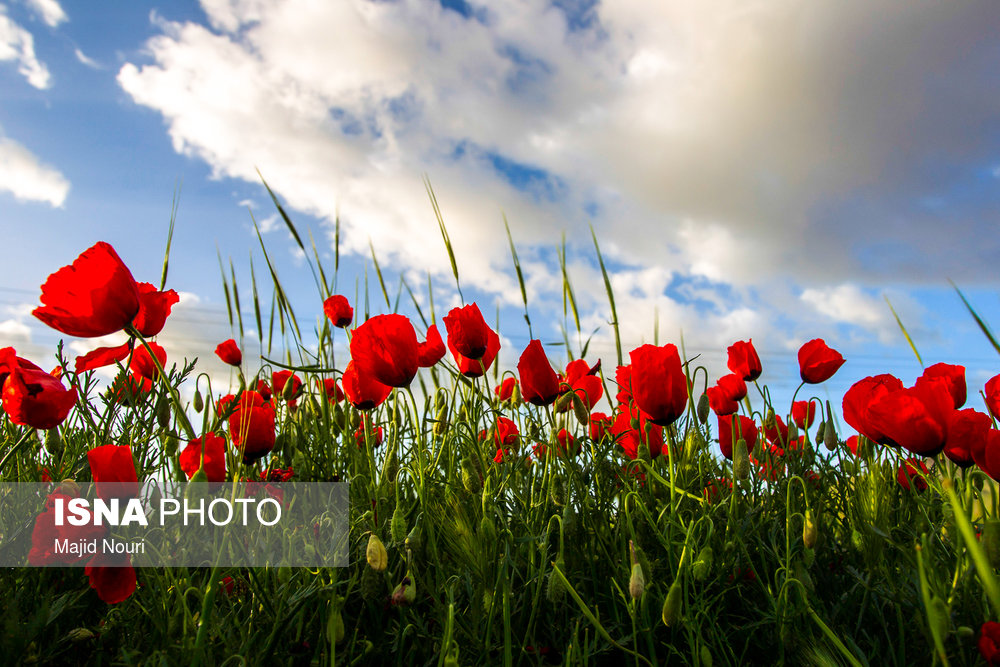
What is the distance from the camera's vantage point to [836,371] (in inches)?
90.3

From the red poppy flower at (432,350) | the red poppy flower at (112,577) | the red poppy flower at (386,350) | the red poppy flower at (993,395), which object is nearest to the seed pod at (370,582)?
the red poppy flower at (112,577)

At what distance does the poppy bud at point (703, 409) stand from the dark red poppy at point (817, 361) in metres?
0.49

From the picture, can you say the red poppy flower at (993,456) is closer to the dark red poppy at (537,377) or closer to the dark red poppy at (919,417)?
the dark red poppy at (919,417)

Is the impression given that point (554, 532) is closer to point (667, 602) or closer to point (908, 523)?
point (667, 602)

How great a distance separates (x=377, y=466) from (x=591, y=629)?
93cm

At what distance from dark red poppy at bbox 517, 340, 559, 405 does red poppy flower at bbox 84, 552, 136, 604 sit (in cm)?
109

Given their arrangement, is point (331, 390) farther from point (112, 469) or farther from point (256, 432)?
point (112, 469)

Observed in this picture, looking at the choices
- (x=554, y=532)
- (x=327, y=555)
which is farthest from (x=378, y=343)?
(x=554, y=532)

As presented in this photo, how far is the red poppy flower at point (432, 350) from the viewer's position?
2.04 metres

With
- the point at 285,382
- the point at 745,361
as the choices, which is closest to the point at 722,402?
the point at 745,361

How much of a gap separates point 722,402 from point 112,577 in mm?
2015

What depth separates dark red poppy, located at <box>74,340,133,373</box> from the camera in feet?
5.66

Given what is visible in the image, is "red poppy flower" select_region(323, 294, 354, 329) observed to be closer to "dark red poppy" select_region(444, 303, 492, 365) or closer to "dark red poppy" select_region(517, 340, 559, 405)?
"dark red poppy" select_region(444, 303, 492, 365)

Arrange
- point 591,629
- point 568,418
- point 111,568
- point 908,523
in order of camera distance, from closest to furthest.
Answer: point 111,568
point 591,629
point 908,523
point 568,418
